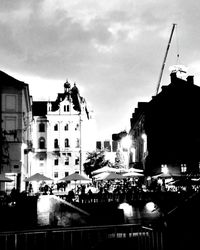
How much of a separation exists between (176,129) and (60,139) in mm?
46561

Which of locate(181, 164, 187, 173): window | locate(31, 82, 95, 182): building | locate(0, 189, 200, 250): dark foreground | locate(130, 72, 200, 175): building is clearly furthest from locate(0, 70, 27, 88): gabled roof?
locate(31, 82, 95, 182): building

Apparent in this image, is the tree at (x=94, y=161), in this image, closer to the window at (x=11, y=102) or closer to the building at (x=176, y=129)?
the building at (x=176, y=129)

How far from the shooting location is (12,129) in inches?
2073

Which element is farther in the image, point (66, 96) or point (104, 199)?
point (66, 96)

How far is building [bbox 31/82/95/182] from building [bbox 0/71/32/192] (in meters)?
41.3

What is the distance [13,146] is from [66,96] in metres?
46.6

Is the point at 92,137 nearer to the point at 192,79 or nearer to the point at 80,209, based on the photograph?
the point at 192,79

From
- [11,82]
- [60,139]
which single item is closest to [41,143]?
[60,139]

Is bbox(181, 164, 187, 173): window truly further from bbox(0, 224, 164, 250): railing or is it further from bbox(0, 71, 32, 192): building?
bbox(0, 224, 164, 250): railing

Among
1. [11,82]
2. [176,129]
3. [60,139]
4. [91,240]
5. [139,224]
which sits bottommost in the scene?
[91,240]

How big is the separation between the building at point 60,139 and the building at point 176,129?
3988cm

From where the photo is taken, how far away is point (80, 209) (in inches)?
1038

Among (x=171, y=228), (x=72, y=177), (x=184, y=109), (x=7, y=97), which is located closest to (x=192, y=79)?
(x=184, y=109)

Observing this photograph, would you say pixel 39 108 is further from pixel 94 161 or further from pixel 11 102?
pixel 11 102
